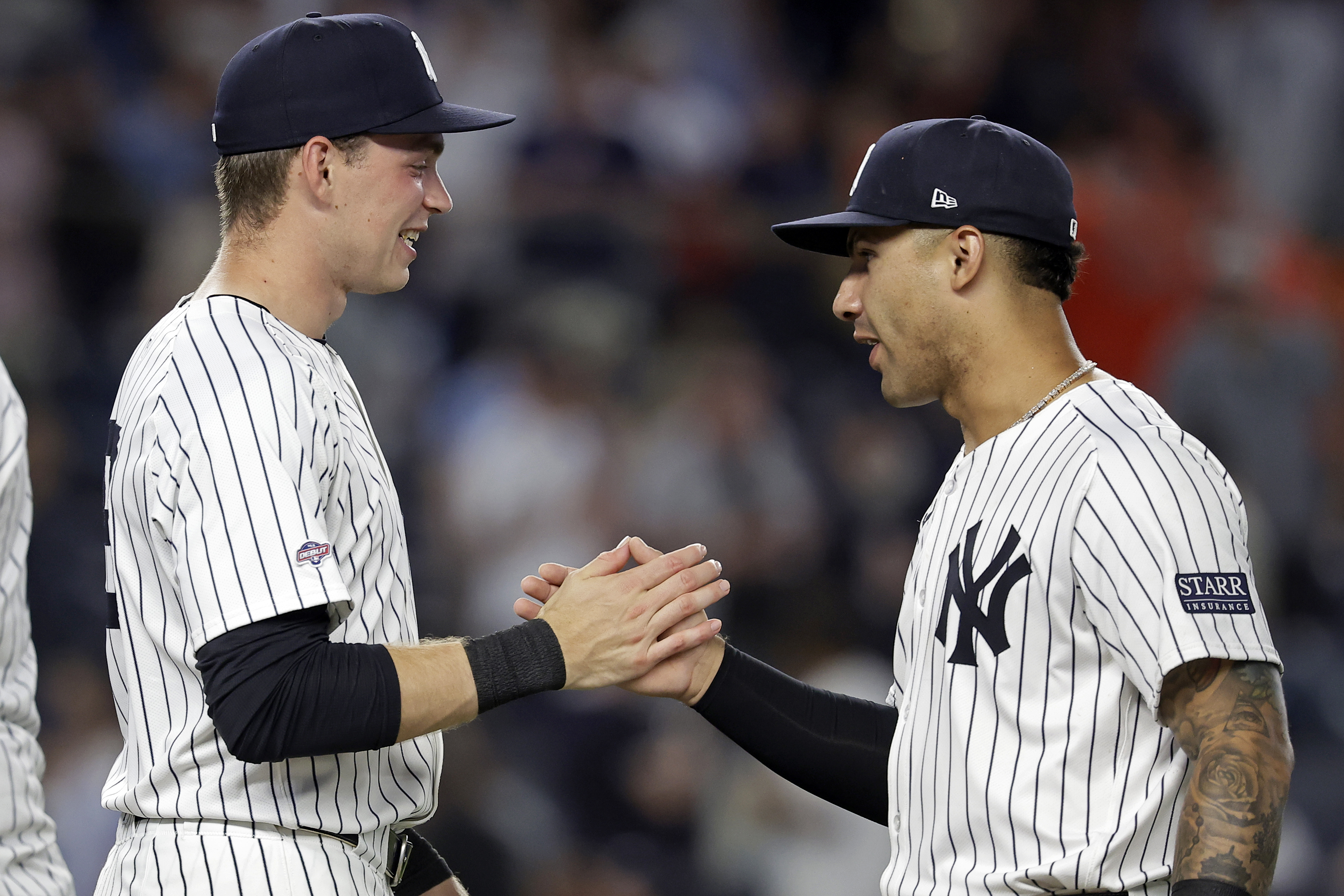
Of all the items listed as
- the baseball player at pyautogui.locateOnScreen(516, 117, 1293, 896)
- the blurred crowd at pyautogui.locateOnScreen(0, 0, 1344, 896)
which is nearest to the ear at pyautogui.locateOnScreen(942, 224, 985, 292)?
the baseball player at pyautogui.locateOnScreen(516, 117, 1293, 896)

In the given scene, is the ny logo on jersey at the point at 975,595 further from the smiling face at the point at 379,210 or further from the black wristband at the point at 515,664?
the smiling face at the point at 379,210

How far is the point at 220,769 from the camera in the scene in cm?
201

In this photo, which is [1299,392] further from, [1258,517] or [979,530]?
[979,530]

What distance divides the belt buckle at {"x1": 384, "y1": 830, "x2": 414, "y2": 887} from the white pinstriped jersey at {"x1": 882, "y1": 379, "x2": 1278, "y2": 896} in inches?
31.6

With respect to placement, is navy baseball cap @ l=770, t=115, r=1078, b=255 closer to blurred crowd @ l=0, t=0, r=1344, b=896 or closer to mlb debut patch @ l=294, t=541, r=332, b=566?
mlb debut patch @ l=294, t=541, r=332, b=566

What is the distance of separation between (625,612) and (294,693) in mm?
580

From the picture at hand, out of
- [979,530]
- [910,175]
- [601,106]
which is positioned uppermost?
[601,106]

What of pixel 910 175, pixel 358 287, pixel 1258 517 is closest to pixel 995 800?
pixel 910 175

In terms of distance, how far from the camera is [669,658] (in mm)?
2566

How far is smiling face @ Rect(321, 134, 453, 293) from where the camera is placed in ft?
7.55

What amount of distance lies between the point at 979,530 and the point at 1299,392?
455 centimetres

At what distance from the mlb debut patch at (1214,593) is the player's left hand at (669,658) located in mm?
863

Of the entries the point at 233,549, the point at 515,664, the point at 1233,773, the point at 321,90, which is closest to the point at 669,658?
the point at 515,664

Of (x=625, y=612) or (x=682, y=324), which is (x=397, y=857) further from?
(x=682, y=324)
